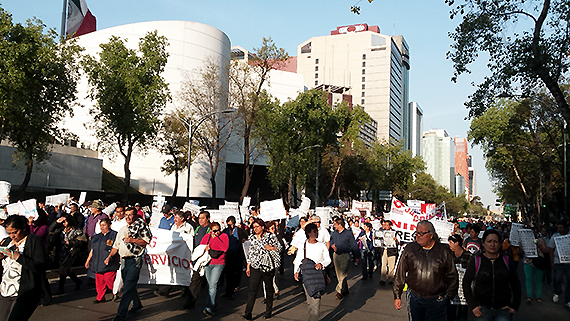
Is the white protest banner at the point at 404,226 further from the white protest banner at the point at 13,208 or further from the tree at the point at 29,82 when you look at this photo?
the tree at the point at 29,82

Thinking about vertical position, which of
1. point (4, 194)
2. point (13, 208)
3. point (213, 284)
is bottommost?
point (213, 284)

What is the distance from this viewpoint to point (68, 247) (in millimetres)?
9992

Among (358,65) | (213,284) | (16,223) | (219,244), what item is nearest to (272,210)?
(219,244)

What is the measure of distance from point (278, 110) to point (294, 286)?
105 ft

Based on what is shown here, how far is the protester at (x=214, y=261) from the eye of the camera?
8.52m

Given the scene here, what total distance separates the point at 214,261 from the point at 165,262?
117 cm

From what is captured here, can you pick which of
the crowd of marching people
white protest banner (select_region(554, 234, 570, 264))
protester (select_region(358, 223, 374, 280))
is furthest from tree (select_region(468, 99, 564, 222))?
white protest banner (select_region(554, 234, 570, 264))

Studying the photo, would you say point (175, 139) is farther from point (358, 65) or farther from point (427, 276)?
point (358, 65)

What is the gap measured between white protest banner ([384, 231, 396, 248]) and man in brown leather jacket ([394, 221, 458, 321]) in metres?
7.53

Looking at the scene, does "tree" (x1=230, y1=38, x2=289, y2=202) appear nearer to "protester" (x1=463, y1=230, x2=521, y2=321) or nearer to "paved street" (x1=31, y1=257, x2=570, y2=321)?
"paved street" (x1=31, y1=257, x2=570, y2=321)

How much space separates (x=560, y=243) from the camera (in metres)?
10.1

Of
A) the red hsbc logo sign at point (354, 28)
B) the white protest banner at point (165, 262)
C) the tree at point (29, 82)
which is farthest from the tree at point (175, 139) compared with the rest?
the red hsbc logo sign at point (354, 28)

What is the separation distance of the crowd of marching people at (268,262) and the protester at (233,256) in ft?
0.08

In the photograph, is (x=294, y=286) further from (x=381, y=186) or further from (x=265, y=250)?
(x=381, y=186)
